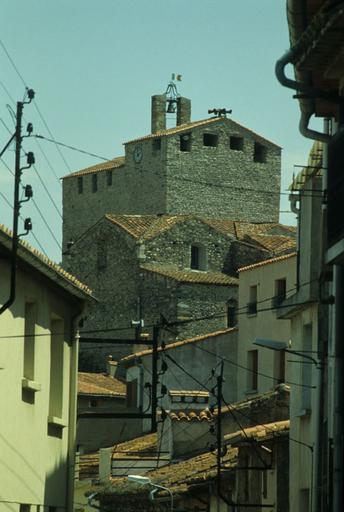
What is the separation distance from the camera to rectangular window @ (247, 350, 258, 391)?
64537 mm

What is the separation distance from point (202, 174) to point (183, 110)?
Result: 11.0 m

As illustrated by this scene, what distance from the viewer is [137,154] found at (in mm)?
109938

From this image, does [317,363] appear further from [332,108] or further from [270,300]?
[270,300]

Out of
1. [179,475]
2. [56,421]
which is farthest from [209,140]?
[56,421]

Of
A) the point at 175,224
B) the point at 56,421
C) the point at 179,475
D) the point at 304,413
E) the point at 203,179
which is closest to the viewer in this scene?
the point at 56,421

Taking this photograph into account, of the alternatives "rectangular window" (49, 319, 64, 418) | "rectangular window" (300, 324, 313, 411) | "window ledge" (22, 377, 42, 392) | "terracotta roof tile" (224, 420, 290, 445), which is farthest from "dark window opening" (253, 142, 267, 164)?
"window ledge" (22, 377, 42, 392)

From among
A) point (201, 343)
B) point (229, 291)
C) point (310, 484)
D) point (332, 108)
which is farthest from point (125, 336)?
point (332, 108)

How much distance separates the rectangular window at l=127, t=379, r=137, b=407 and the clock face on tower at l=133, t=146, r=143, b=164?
139ft

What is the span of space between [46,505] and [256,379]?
122ft

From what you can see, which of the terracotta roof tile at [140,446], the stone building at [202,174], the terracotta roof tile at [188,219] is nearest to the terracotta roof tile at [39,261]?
the terracotta roof tile at [140,446]

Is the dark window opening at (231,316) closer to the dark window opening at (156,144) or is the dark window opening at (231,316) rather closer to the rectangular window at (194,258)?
the rectangular window at (194,258)

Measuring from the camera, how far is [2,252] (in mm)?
24938

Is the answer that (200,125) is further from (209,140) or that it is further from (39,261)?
(39,261)

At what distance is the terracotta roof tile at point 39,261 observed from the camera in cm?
2455
